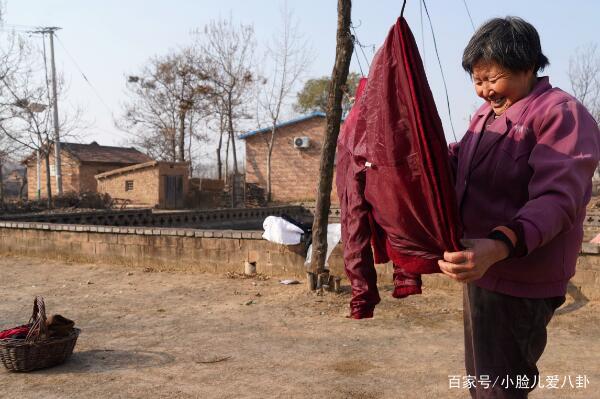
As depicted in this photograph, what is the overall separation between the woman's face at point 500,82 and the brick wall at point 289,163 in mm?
29467

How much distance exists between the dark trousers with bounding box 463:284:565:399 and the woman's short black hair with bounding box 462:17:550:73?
755 mm

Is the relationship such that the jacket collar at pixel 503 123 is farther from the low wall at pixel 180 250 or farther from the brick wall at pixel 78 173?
the brick wall at pixel 78 173

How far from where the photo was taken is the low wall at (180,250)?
7828 mm

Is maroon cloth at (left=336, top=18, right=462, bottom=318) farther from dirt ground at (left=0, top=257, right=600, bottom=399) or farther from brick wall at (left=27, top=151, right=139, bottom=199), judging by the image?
brick wall at (left=27, top=151, right=139, bottom=199)

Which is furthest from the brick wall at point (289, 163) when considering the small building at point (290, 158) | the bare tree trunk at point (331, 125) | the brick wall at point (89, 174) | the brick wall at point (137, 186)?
the bare tree trunk at point (331, 125)

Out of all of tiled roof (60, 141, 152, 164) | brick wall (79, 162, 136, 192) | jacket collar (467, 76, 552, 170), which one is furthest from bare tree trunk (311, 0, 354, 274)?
tiled roof (60, 141, 152, 164)

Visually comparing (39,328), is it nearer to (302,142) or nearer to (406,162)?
(406,162)

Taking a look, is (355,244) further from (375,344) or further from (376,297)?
(375,344)

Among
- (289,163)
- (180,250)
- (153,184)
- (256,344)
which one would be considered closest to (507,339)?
(256,344)

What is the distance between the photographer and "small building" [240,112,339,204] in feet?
104

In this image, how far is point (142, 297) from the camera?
322 inches

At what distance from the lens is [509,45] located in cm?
178

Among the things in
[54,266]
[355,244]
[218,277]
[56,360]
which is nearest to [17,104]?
[54,266]

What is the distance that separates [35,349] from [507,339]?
4228 mm
